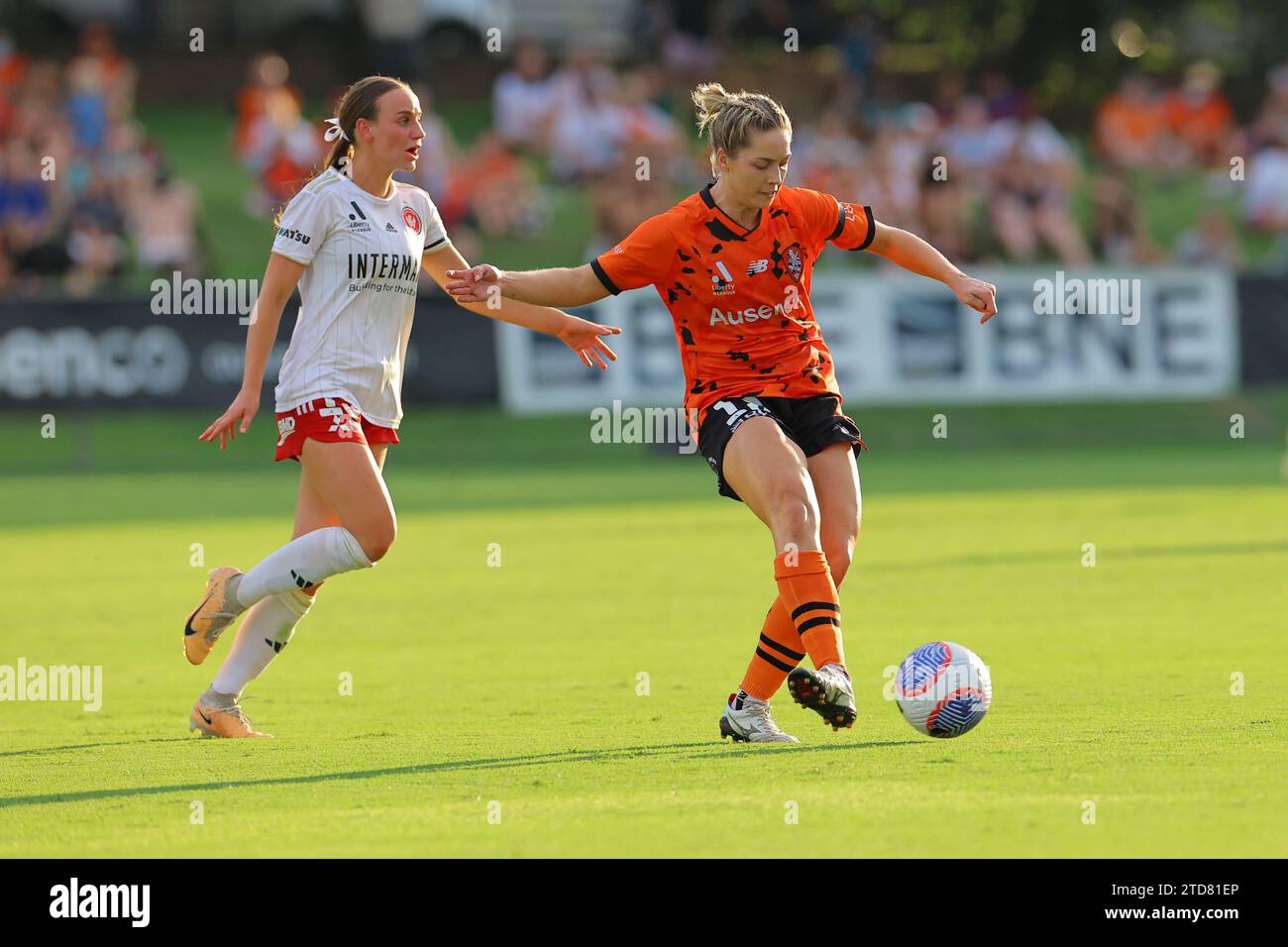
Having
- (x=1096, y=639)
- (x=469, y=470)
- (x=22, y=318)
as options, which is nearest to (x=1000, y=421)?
(x=469, y=470)

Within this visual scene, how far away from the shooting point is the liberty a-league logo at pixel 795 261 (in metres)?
7.65

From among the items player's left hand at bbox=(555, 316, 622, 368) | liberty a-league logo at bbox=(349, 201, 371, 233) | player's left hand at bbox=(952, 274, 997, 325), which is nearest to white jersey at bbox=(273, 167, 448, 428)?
liberty a-league logo at bbox=(349, 201, 371, 233)

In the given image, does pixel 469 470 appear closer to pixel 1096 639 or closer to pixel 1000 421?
pixel 1000 421

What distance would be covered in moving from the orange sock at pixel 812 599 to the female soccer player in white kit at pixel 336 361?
3.98 ft

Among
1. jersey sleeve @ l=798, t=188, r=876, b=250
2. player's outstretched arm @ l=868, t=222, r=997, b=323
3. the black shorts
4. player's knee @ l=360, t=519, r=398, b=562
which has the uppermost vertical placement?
jersey sleeve @ l=798, t=188, r=876, b=250

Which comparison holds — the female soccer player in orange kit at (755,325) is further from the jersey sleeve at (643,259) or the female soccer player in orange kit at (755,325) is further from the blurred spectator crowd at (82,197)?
the blurred spectator crowd at (82,197)

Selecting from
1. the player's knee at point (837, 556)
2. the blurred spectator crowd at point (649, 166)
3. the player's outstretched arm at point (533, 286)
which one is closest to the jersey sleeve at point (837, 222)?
the player's outstretched arm at point (533, 286)

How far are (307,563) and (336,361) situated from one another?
2.63 feet

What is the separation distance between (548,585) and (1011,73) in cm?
2442

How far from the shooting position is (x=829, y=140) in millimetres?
27562

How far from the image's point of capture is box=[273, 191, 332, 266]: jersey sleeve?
307 inches

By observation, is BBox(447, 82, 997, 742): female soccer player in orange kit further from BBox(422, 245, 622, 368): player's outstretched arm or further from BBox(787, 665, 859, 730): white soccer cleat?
BBox(787, 665, 859, 730): white soccer cleat

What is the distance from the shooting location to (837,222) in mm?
7844

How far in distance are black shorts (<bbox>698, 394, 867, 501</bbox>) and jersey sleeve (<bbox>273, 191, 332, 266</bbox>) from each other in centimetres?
166
